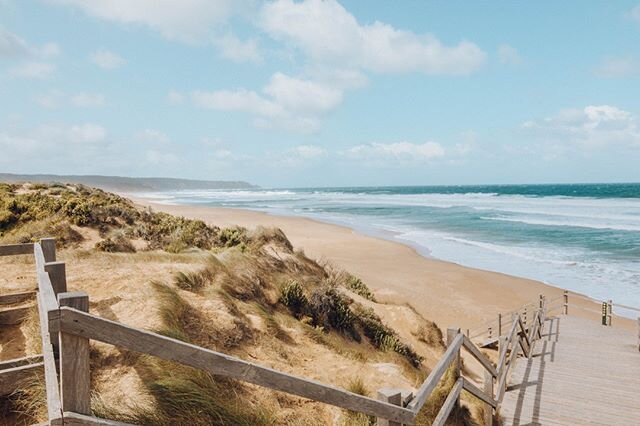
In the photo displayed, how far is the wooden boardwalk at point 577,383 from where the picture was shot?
6617 mm

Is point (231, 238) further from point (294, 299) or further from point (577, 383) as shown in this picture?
point (577, 383)

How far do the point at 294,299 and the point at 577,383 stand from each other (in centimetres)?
580

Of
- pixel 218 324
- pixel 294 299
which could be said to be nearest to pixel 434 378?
pixel 218 324

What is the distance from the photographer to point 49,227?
12969mm

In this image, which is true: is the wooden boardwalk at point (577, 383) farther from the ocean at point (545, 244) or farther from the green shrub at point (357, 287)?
the ocean at point (545, 244)

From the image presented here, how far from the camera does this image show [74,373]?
2.22 m

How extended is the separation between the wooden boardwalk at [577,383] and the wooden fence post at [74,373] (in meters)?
6.24

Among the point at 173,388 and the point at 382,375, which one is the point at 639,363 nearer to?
the point at 382,375

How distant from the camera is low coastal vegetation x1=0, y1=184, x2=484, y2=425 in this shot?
3980mm

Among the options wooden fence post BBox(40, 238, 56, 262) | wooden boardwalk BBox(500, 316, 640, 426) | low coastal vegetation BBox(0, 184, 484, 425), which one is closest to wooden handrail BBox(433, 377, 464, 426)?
low coastal vegetation BBox(0, 184, 484, 425)

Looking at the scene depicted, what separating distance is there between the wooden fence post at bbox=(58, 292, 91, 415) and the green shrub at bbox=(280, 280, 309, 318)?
691cm

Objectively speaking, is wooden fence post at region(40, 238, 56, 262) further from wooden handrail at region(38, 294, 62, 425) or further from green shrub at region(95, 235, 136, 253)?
green shrub at region(95, 235, 136, 253)

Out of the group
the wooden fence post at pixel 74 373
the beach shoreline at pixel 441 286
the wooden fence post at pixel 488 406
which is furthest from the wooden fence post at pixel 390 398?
the beach shoreline at pixel 441 286

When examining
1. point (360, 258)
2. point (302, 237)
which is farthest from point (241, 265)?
A: point (302, 237)
